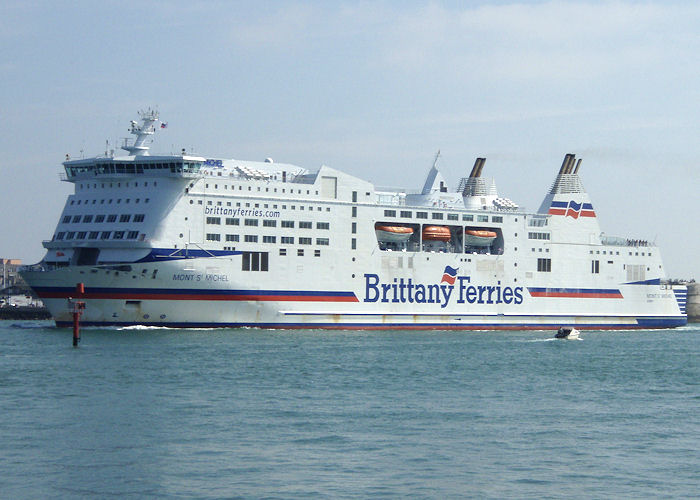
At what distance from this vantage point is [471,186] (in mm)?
63344

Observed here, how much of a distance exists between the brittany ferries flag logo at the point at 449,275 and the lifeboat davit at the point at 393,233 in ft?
9.69

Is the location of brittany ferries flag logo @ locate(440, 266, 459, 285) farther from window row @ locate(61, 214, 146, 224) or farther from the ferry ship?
window row @ locate(61, 214, 146, 224)

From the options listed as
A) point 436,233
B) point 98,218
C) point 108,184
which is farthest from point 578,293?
point 98,218

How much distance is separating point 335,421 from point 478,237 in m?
34.7

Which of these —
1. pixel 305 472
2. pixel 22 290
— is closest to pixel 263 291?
pixel 305 472

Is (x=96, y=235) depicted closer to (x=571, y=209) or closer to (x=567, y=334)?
(x=567, y=334)

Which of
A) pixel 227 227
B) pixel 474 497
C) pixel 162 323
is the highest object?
pixel 227 227

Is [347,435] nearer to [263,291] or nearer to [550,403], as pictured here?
[550,403]

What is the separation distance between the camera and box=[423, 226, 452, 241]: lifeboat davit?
5791 centimetres

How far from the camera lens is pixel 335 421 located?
26.0m

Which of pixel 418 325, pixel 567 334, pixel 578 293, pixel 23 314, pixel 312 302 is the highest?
pixel 578 293

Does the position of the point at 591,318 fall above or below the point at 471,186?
below

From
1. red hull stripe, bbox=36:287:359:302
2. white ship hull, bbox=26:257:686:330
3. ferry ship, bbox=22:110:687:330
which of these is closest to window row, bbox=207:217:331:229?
ferry ship, bbox=22:110:687:330

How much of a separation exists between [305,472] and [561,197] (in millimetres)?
45829
